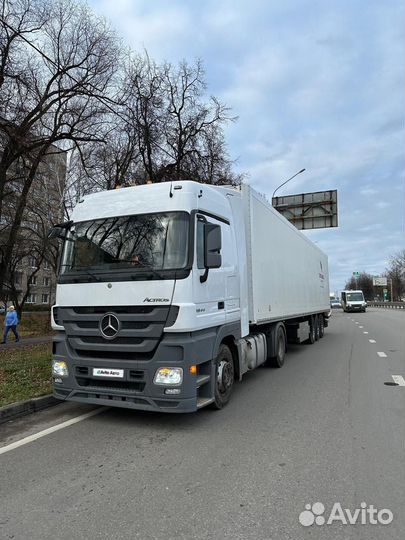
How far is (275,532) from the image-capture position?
335 cm

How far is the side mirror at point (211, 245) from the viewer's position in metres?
6.02

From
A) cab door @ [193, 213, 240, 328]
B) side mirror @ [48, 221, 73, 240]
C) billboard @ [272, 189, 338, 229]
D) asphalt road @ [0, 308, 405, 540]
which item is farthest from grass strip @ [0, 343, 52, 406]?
billboard @ [272, 189, 338, 229]

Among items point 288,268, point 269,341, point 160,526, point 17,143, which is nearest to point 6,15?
point 17,143

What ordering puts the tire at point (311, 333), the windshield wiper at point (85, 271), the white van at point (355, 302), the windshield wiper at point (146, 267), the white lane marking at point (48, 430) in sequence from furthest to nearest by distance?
the white van at point (355, 302)
the tire at point (311, 333)
the windshield wiper at point (85, 271)
the windshield wiper at point (146, 267)
the white lane marking at point (48, 430)

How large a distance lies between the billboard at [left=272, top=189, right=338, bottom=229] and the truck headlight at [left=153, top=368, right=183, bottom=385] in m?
28.3

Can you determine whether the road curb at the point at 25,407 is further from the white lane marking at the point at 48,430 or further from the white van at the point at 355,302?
the white van at the point at 355,302

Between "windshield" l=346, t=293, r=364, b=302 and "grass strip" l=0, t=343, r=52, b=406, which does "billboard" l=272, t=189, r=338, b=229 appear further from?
"windshield" l=346, t=293, r=364, b=302

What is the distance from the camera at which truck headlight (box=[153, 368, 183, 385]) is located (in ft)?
18.1

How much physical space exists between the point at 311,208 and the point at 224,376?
1098 inches

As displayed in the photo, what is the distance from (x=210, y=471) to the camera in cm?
449

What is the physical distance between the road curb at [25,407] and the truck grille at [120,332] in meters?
1.31

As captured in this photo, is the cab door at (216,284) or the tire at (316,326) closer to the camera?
the cab door at (216,284)

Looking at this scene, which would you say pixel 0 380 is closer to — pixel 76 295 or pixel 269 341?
pixel 76 295

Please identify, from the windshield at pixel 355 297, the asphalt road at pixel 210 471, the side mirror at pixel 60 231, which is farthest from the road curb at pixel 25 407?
the windshield at pixel 355 297
